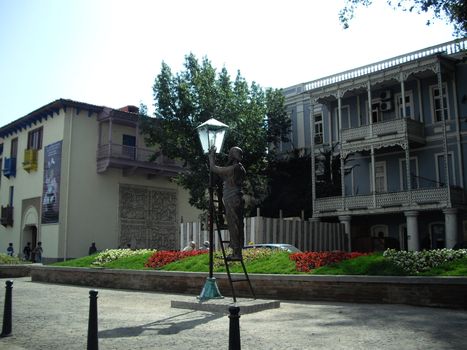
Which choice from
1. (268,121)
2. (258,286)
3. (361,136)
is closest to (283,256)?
(258,286)

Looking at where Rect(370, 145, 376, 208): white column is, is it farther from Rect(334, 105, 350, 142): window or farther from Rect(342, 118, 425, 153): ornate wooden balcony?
Rect(334, 105, 350, 142): window

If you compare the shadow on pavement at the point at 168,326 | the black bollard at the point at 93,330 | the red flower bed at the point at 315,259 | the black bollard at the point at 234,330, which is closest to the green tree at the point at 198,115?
the red flower bed at the point at 315,259

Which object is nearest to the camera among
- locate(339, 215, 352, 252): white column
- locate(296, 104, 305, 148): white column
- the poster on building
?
locate(339, 215, 352, 252): white column

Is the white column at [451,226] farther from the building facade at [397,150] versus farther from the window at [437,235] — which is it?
the window at [437,235]

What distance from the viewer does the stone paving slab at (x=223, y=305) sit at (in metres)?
9.54

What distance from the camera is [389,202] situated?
2594 cm

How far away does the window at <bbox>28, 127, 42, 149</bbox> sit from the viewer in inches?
1331

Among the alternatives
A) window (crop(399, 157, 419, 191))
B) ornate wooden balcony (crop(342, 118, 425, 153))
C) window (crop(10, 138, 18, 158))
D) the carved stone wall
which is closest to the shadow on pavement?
ornate wooden balcony (crop(342, 118, 425, 153))

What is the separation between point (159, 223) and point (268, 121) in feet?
33.6

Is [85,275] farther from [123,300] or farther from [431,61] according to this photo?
[431,61]

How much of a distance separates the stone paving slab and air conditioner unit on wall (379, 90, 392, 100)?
2102 centimetres

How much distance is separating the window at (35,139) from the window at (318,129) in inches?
720

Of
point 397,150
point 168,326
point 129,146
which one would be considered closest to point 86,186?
point 129,146

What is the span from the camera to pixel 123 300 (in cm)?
1241
